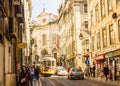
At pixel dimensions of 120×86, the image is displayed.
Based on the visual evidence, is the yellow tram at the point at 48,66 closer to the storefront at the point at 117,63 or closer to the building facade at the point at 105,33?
the building facade at the point at 105,33

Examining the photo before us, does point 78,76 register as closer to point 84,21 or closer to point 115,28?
point 115,28

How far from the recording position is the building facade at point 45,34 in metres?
120

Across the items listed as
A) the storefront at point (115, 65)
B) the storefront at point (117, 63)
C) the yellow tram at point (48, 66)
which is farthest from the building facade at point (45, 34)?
the storefront at point (117, 63)

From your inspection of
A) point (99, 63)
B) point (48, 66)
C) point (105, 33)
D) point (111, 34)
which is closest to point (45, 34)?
point (48, 66)

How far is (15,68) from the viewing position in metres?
26.0

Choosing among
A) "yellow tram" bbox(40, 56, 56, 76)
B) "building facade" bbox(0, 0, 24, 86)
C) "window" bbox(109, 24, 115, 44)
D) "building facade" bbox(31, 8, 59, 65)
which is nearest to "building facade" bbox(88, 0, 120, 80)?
"window" bbox(109, 24, 115, 44)

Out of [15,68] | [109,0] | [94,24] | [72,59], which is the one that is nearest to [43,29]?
[72,59]

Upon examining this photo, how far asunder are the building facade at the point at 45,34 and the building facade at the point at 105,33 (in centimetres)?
6582

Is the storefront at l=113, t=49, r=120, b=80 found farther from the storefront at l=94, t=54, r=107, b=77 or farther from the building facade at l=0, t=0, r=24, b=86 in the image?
the building facade at l=0, t=0, r=24, b=86

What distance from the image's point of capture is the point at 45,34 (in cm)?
12162

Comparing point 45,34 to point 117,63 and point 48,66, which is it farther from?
point 117,63

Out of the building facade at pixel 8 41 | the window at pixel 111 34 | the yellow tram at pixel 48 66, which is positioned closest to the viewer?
the building facade at pixel 8 41

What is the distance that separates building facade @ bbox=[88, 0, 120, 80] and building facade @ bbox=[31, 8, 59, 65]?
65.8 meters

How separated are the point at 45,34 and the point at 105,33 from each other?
257ft
